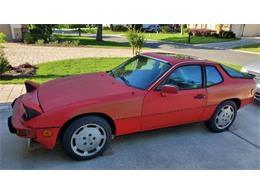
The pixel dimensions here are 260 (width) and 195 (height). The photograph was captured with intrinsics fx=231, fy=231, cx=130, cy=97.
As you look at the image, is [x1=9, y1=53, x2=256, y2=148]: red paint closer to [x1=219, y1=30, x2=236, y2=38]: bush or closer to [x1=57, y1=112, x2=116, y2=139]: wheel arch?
[x1=57, y1=112, x2=116, y2=139]: wheel arch

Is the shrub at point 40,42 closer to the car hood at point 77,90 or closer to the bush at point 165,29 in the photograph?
the car hood at point 77,90

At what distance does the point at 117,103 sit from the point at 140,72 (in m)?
0.83

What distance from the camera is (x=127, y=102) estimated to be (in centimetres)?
326

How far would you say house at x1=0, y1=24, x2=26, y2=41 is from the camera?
1773 centimetres

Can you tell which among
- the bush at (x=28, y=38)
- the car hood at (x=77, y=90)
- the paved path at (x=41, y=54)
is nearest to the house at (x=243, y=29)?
the paved path at (x=41, y=54)

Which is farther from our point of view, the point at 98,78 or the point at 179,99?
the point at 98,78

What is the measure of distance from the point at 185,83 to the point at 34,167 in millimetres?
2554

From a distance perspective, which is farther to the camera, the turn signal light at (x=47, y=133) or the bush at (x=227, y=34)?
the bush at (x=227, y=34)

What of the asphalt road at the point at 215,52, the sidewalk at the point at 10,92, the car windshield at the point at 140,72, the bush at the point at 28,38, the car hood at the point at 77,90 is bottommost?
the asphalt road at the point at 215,52

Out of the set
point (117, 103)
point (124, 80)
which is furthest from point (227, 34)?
point (117, 103)

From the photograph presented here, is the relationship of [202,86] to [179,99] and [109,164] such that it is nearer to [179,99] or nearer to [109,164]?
[179,99]

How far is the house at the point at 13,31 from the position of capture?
1773 cm
